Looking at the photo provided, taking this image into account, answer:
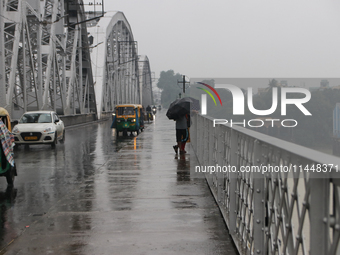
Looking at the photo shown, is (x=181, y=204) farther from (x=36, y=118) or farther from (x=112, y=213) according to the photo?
(x=36, y=118)

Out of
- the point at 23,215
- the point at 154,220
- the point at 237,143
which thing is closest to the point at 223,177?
the point at 154,220

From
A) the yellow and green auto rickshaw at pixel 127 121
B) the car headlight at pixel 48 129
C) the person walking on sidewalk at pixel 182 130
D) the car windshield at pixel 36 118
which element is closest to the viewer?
the person walking on sidewalk at pixel 182 130

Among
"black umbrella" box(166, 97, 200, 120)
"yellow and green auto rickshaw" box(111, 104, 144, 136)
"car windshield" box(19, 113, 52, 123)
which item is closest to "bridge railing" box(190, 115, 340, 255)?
"black umbrella" box(166, 97, 200, 120)

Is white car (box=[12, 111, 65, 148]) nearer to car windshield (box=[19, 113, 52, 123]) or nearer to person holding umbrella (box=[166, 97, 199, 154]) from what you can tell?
car windshield (box=[19, 113, 52, 123])

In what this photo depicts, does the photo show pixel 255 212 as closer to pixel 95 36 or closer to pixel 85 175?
pixel 85 175

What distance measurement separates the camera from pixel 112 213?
22.1 feet

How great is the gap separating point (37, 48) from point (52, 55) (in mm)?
3955

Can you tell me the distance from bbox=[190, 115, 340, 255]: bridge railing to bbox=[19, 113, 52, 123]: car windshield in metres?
16.6

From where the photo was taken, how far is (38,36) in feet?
103

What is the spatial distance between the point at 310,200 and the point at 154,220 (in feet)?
13.4

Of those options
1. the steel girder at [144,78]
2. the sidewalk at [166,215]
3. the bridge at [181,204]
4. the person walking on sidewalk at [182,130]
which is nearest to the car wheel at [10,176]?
the bridge at [181,204]

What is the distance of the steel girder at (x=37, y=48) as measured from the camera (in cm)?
2630

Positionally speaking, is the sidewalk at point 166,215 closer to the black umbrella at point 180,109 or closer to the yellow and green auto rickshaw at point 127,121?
the black umbrella at point 180,109

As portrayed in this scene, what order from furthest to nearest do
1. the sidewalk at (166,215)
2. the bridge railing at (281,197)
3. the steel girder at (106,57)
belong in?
the steel girder at (106,57) → the sidewalk at (166,215) → the bridge railing at (281,197)
